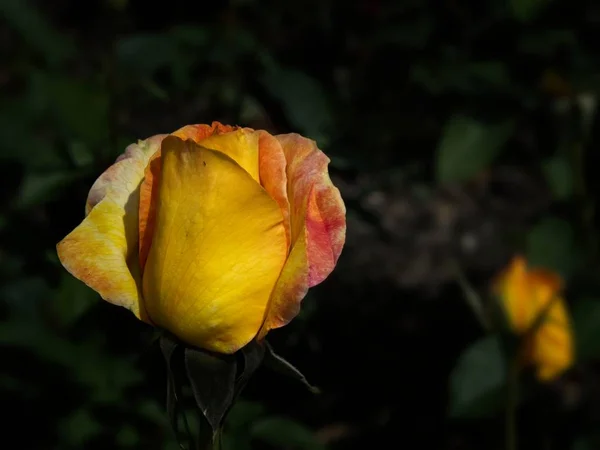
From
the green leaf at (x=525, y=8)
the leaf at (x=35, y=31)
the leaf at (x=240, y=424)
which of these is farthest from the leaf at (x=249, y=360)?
the leaf at (x=35, y=31)

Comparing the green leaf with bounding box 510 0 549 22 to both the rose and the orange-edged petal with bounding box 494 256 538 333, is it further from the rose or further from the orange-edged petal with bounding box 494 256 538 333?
the rose

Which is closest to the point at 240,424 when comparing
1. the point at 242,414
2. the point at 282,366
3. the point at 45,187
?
the point at 242,414

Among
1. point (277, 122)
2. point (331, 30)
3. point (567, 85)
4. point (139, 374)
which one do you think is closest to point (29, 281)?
point (139, 374)

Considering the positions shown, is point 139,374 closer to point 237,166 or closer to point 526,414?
point 237,166

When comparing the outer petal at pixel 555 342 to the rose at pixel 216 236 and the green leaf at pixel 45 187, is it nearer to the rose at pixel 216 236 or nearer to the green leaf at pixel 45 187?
the green leaf at pixel 45 187

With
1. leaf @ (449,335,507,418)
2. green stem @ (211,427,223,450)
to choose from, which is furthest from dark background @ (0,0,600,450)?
green stem @ (211,427,223,450)

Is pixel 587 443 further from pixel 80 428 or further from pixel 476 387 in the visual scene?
pixel 80 428
